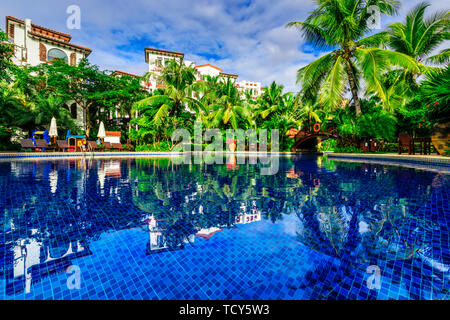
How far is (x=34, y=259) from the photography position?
1.95m

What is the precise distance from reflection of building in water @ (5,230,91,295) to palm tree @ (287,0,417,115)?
1257 cm

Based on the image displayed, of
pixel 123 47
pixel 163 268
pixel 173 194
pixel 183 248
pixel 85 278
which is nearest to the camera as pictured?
pixel 85 278

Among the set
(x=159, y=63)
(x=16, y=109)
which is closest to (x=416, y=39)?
(x=159, y=63)

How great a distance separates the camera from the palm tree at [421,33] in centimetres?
1280

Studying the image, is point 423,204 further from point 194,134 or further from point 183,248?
point 194,134

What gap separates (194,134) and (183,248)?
1772cm

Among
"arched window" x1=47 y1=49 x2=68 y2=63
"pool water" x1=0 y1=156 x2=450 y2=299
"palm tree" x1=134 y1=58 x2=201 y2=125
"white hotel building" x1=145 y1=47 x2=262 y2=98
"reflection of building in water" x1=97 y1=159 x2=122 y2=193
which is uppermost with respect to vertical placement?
"white hotel building" x1=145 y1=47 x2=262 y2=98

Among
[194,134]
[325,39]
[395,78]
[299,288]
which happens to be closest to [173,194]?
[299,288]

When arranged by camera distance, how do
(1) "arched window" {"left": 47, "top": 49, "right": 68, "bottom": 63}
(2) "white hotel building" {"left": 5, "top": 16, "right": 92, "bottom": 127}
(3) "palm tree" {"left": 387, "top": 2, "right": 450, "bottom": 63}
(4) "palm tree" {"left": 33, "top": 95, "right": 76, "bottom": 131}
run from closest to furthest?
(3) "palm tree" {"left": 387, "top": 2, "right": 450, "bottom": 63} < (4) "palm tree" {"left": 33, "top": 95, "right": 76, "bottom": 131} < (2) "white hotel building" {"left": 5, "top": 16, "right": 92, "bottom": 127} < (1) "arched window" {"left": 47, "top": 49, "right": 68, "bottom": 63}

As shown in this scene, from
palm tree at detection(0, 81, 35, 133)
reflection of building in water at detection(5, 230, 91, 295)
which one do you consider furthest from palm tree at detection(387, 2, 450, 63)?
palm tree at detection(0, 81, 35, 133)

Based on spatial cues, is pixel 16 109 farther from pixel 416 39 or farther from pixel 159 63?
pixel 416 39

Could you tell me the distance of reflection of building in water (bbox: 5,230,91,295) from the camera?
1.69 meters

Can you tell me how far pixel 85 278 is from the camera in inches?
68.5

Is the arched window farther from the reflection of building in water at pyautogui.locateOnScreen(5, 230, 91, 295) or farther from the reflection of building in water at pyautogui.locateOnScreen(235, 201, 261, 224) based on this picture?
the reflection of building in water at pyautogui.locateOnScreen(235, 201, 261, 224)
